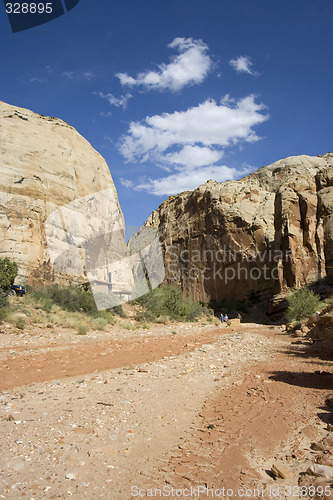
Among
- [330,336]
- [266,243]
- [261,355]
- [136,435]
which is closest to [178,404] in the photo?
[136,435]

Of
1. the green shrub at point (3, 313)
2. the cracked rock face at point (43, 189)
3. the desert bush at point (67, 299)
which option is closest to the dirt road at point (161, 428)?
the green shrub at point (3, 313)

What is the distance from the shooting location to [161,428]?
3.96 meters

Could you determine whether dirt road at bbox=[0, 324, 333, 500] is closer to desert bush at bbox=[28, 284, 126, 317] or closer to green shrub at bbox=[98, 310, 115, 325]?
green shrub at bbox=[98, 310, 115, 325]

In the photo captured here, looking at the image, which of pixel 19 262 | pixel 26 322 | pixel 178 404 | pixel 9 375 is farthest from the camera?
pixel 19 262

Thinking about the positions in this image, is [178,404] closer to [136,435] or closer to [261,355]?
[136,435]

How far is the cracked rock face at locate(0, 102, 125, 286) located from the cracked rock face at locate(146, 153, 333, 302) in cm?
1177

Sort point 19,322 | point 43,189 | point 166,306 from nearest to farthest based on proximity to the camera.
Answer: point 19,322 < point 166,306 < point 43,189

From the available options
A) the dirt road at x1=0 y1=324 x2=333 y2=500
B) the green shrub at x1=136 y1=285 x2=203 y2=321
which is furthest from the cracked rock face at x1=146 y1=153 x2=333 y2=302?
the dirt road at x1=0 y1=324 x2=333 y2=500

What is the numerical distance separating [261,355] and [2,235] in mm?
19759

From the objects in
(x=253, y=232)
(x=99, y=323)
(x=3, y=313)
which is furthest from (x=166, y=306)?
(x=253, y=232)

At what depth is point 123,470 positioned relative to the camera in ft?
9.76

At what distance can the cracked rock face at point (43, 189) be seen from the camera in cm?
2388

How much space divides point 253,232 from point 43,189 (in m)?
23.0

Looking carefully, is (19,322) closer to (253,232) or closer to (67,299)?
(67,299)
